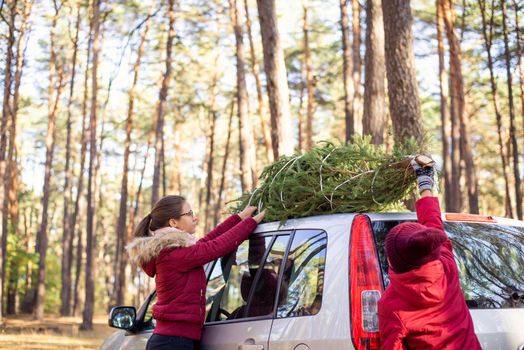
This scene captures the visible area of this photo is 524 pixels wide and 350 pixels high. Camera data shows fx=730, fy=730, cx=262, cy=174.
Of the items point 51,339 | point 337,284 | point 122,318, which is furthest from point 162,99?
point 337,284

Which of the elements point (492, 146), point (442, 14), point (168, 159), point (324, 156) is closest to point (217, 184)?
point (168, 159)

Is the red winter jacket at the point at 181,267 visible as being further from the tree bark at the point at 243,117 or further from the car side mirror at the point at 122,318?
the tree bark at the point at 243,117

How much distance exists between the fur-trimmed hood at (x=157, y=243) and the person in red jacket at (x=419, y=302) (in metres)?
1.80

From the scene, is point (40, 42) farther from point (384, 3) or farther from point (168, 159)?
point (384, 3)

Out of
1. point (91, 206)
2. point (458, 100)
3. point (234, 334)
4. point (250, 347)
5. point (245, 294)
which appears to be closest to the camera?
point (250, 347)

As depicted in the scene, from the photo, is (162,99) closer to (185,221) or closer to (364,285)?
(185,221)

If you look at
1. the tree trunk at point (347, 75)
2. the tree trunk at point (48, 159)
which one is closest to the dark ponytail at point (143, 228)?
the tree trunk at point (347, 75)

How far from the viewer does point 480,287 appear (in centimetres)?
390

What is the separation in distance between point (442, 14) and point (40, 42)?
821 inches

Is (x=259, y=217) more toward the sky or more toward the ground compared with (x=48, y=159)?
more toward the ground

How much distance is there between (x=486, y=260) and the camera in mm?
4113

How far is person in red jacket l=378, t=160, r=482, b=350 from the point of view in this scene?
3.26 meters

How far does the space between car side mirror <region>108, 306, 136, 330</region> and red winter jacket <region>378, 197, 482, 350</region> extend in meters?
2.85

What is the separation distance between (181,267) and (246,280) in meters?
0.44
